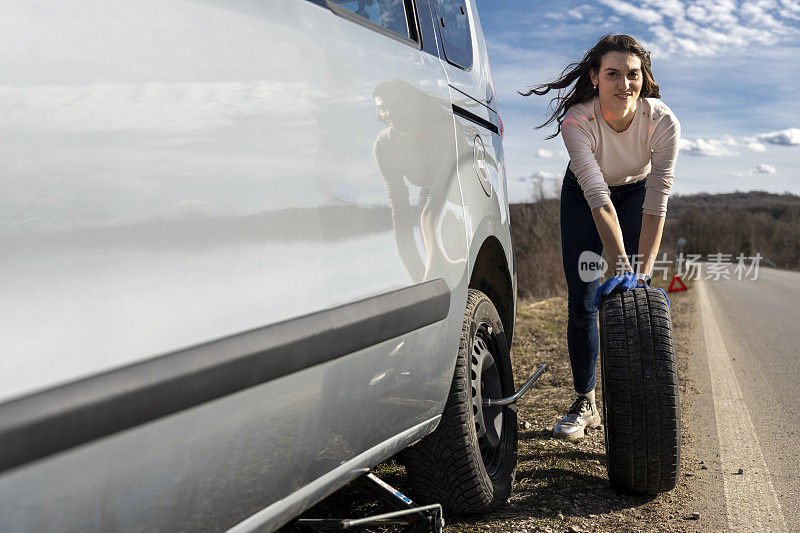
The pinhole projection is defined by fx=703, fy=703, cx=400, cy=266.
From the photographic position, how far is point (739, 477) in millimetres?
3104

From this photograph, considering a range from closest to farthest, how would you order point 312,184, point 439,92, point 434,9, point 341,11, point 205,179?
point 205,179 < point 312,184 < point 341,11 < point 439,92 < point 434,9

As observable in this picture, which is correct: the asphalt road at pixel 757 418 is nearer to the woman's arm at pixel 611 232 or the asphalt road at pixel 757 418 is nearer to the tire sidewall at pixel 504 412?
the tire sidewall at pixel 504 412

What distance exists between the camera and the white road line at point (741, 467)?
104 inches

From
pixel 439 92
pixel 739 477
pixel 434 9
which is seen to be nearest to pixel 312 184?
pixel 439 92

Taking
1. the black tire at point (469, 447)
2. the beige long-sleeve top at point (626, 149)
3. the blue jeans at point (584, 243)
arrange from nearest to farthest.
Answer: the black tire at point (469, 447)
the beige long-sleeve top at point (626, 149)
the blue jeans at point (584, 243)

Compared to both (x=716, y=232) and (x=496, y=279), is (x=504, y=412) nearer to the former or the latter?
(x=496, y=279)

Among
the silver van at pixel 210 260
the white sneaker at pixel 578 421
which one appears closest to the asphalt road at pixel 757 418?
the white sneaker at pixel 578 421

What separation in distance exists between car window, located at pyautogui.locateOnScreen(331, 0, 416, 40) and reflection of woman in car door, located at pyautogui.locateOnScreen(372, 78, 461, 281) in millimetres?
221

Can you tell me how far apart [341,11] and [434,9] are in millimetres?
799

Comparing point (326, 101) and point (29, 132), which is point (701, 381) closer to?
point (326, 101)

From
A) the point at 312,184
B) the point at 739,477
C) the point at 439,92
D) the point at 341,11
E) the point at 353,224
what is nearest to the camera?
the point at 312,184

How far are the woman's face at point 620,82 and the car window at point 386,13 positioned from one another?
54.0 inches

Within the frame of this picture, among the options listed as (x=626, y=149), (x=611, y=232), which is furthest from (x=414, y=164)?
(x=626, y=149)

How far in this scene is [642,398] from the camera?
263 centimetres
